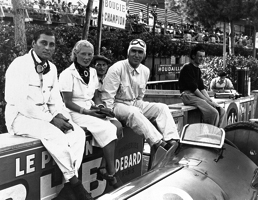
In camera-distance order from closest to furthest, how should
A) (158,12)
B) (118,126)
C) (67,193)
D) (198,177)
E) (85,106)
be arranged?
(198,177), (67,193), (85,106), (118,126), (158,12)

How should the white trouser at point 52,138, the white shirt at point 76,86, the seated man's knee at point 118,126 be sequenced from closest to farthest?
the white trouser at point 52,138 < the white shirt at point 76,86 < the seated man's knee at point 118,126

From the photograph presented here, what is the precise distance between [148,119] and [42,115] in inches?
76.3

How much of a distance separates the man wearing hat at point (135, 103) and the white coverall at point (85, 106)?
50 centimetres

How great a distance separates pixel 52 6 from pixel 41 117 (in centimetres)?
1761

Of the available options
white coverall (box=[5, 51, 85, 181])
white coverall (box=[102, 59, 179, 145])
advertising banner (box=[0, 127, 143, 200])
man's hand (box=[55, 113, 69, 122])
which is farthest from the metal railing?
white coverall (box=[5, 51, 85, 181])

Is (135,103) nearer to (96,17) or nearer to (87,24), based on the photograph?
(87,24)

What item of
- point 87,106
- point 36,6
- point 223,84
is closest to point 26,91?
point 87,106

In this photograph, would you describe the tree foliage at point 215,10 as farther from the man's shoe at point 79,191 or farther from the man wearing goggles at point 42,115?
the man's shoe at point 79,191

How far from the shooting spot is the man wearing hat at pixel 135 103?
502cm

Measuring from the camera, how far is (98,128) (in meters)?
4.46

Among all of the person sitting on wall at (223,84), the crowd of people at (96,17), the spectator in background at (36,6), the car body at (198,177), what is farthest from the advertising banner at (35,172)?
the spectator in background at (36,6)

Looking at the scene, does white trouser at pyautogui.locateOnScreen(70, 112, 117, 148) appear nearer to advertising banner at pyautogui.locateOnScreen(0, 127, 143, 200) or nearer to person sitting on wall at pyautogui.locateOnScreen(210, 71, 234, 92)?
advertising banner at pyautogui.locateOnScreen(0, 127, 143, 200)

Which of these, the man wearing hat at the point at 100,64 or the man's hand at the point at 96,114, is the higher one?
the man wearing hat at the point at 100,64

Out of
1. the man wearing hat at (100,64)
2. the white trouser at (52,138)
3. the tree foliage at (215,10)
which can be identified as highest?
the tree foliage at (215,10)
